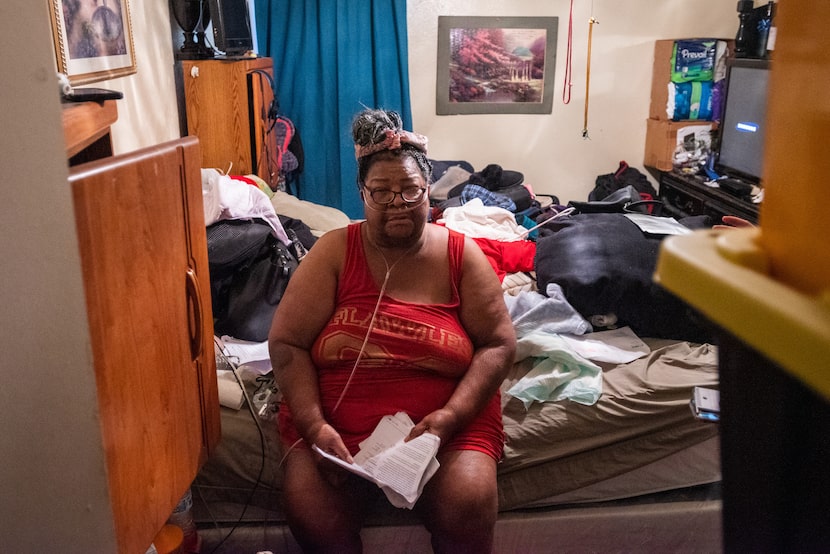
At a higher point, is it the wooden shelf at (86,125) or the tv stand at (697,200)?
the wooden shelf at (86,125)

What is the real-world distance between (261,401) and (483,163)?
2.83 metres

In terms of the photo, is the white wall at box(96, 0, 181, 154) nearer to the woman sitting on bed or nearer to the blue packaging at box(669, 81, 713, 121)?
the woman sitting on bed

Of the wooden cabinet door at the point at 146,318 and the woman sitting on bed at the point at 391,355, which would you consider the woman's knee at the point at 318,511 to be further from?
the wooden cabinet door at the point at 146,318

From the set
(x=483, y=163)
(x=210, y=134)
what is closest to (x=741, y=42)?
(x=483, y=163)

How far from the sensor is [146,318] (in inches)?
40.1

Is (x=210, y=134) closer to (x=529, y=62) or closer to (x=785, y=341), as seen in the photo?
(x=529, y=62)

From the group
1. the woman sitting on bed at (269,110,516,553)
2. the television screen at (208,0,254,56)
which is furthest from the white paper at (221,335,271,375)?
the television screen at (208,0,254,56)

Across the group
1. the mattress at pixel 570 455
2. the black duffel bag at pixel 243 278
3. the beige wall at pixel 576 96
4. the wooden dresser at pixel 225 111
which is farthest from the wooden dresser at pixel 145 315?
the beige wall at pixel 576 96

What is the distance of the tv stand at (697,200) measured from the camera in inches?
126

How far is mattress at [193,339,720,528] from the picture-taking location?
172 centimetres

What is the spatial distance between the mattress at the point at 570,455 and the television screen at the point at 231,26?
1.61 metres

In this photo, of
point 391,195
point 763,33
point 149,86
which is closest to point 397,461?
point 391,195

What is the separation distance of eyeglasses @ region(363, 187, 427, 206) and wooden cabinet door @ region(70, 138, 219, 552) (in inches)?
21.7

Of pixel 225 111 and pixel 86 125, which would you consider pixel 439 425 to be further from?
pixel 225 111
